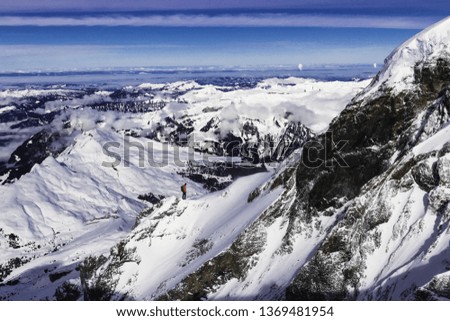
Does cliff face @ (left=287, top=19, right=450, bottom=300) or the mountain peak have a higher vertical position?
the mountain peak

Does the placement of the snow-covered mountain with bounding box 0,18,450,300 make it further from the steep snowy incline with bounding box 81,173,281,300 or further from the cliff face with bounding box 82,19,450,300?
the steep snowy incline with bounding box 81,173,281,300

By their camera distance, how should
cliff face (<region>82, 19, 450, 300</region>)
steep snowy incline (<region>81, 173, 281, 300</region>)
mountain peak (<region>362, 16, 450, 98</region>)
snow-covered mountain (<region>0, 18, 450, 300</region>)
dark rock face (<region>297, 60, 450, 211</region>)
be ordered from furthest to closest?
steep snowy incline (<region>81, 173, 281, 300</region>) → dark rock face (<region>297, 60, 450, 211</region>) → mountain peak (<region>362, 16, 450, 98</region>) → snow-covered mountain (<region>0, 18, 450, 300</region>) → cliff face (<region>82, 19, 450, 300</region>)

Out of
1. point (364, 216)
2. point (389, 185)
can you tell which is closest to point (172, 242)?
point (364, 216)

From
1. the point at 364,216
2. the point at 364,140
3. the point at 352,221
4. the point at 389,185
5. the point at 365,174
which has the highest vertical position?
the point at 364,140

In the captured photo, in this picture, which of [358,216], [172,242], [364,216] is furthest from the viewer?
[172,242]

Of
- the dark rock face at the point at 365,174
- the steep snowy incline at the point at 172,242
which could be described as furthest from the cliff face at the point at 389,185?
the steep snowy incline at the point at 172,242

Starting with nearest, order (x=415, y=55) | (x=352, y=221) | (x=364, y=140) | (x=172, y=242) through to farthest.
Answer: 1. (x=352, y=221)
2. (x=415, y=55)
3. (x=364, y=140)
4. (x=172, y=242)

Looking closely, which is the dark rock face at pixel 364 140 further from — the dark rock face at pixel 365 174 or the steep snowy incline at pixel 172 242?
the steep snowy incline at pixel 172 242

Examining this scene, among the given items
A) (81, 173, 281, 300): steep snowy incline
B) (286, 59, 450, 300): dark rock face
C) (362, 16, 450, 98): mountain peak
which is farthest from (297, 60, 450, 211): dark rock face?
(81, 173, 281, 300): steep snowy incline

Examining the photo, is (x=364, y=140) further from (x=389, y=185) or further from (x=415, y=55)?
(x=415, y=55)

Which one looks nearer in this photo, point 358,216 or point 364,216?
point 364,216
